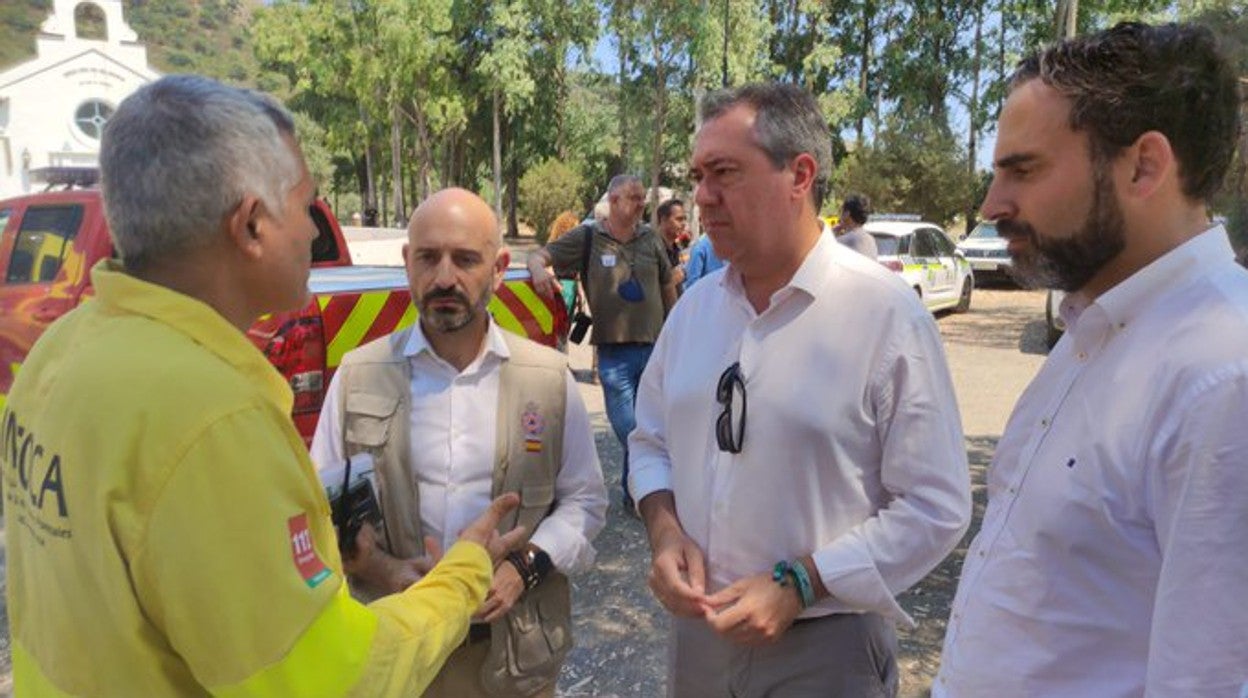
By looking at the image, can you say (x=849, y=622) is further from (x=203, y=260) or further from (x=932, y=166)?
(x=932, y=166)

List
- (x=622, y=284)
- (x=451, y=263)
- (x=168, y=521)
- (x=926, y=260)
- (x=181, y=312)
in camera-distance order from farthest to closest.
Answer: (x=926, y=260)
(x=622, y=284)
(x=451, y=263)
(x=181, y=312)
(x=168, y=521)

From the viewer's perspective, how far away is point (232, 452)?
1104mm

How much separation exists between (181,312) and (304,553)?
1.17 ft

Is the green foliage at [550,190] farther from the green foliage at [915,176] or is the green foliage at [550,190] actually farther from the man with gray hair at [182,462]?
the man with gray hair at [182,462]

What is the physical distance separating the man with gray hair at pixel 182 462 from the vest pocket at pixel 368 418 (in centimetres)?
92

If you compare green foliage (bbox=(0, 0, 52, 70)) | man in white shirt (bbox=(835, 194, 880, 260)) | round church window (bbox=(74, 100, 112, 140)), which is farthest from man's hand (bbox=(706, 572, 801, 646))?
green foliage (bbox=(0, 0, 52, 70))

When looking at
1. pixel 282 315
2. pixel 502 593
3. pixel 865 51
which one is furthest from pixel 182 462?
pixel 865 51

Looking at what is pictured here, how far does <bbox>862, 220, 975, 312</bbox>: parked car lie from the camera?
13963 millimetres

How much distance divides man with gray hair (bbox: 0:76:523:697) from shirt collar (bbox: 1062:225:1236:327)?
1.18 meters

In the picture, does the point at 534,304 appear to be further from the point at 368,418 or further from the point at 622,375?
the point at 368,418

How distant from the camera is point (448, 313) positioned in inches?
90.1

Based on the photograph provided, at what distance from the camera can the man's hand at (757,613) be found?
1828 mm

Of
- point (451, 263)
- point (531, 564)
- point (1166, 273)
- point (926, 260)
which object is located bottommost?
point (926, 260)

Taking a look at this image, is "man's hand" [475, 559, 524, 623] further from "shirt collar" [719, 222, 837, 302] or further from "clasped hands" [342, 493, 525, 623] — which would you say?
"shirt collar" [719, 222, 837, 302]
